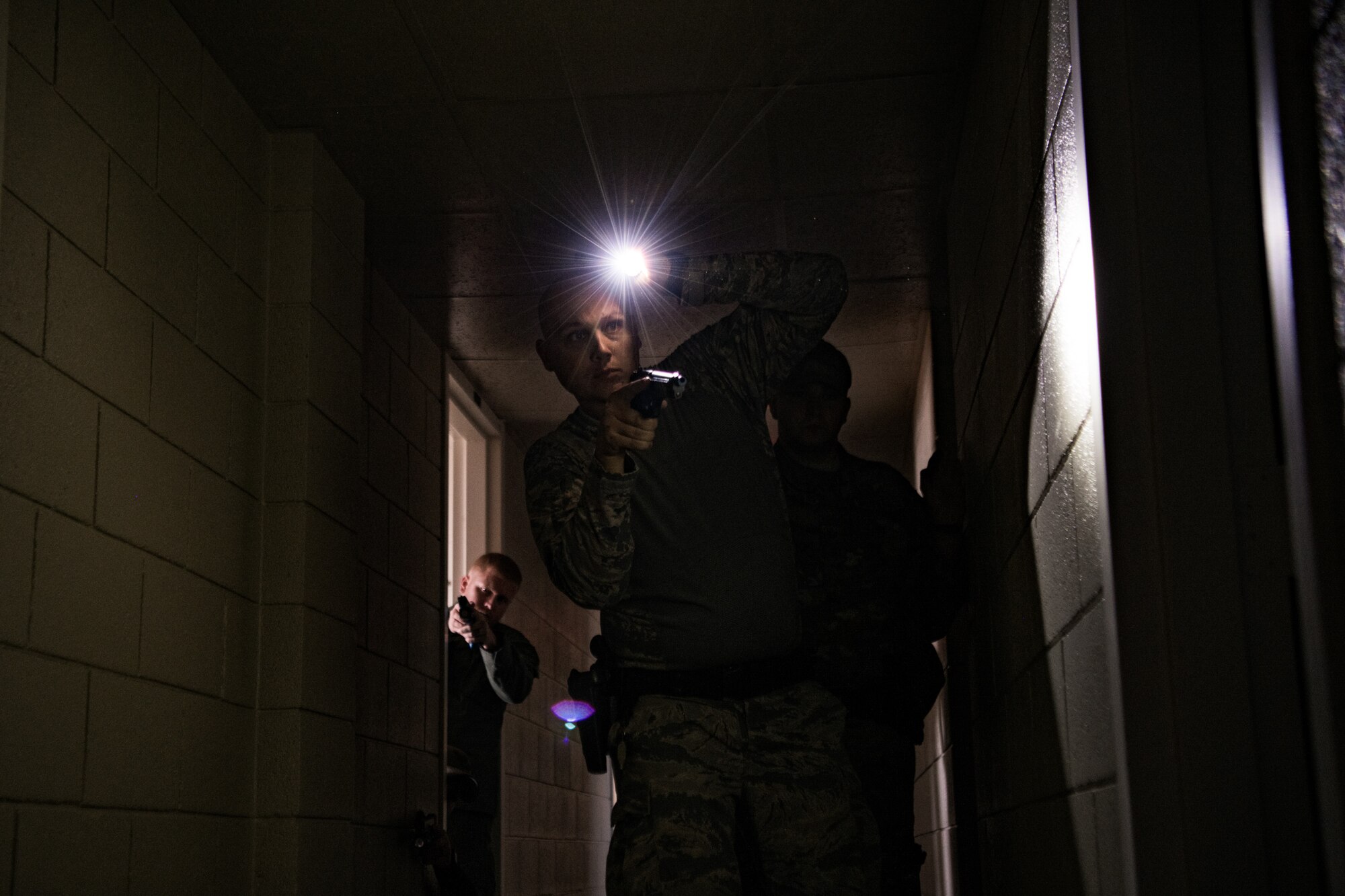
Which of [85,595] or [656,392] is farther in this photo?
[656,392]

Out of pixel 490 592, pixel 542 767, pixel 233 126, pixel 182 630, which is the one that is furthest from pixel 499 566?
pixel 182 630

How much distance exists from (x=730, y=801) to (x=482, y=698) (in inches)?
98.3

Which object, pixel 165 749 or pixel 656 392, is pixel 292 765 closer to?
pixel 165 749

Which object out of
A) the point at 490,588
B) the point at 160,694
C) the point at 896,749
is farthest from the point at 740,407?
the point at 490,588

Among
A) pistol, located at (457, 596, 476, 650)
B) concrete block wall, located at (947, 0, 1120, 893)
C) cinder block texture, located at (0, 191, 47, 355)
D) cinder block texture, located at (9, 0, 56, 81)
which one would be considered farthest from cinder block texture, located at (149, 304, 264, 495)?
pistol, located at (457, 596, 476, 650)

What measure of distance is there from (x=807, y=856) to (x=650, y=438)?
80 centimetres

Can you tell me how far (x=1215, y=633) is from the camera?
1.33 m

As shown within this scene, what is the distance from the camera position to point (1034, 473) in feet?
6.74

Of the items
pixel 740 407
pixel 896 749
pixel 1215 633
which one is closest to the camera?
pixel 1215 633

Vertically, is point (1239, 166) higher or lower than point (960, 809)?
higher

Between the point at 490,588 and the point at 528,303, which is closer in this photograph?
the point at 528,303

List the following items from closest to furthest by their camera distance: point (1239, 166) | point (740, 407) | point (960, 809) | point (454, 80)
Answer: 1. point (1239, 166)
2. point (740, 407)
3. point (454, 80)
4. point (960, 809)

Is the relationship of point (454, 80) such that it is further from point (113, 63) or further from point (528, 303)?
point (528, 303)

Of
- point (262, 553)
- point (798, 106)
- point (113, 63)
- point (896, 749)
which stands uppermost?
point (798, 106)
